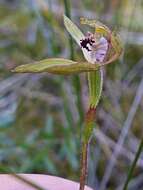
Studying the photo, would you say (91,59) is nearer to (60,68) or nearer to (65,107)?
(60,68)

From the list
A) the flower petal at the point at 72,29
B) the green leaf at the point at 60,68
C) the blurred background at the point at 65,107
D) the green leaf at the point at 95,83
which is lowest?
the blurred background at the point at 65,107

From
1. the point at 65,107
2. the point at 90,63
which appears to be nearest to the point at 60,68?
the point at 90,63

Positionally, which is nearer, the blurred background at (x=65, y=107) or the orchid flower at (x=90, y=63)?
the orchid flower at (x=90, y=63)

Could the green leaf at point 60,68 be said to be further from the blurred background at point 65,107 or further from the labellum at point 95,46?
the blurred background at point 65,107

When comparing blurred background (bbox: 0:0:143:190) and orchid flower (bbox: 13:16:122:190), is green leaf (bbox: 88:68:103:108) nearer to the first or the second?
orchid flower (bbox: 13:16:122:190)

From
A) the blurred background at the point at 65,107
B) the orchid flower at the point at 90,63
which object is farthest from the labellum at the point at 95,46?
the blurred background at the point at 65,107

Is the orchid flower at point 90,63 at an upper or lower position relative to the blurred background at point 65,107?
upper

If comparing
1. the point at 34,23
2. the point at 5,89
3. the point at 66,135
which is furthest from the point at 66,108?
the point at 34,23

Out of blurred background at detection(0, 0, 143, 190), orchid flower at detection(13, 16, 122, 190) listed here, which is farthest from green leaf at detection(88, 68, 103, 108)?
blurred background at detection(0, 0, 143, 190)
